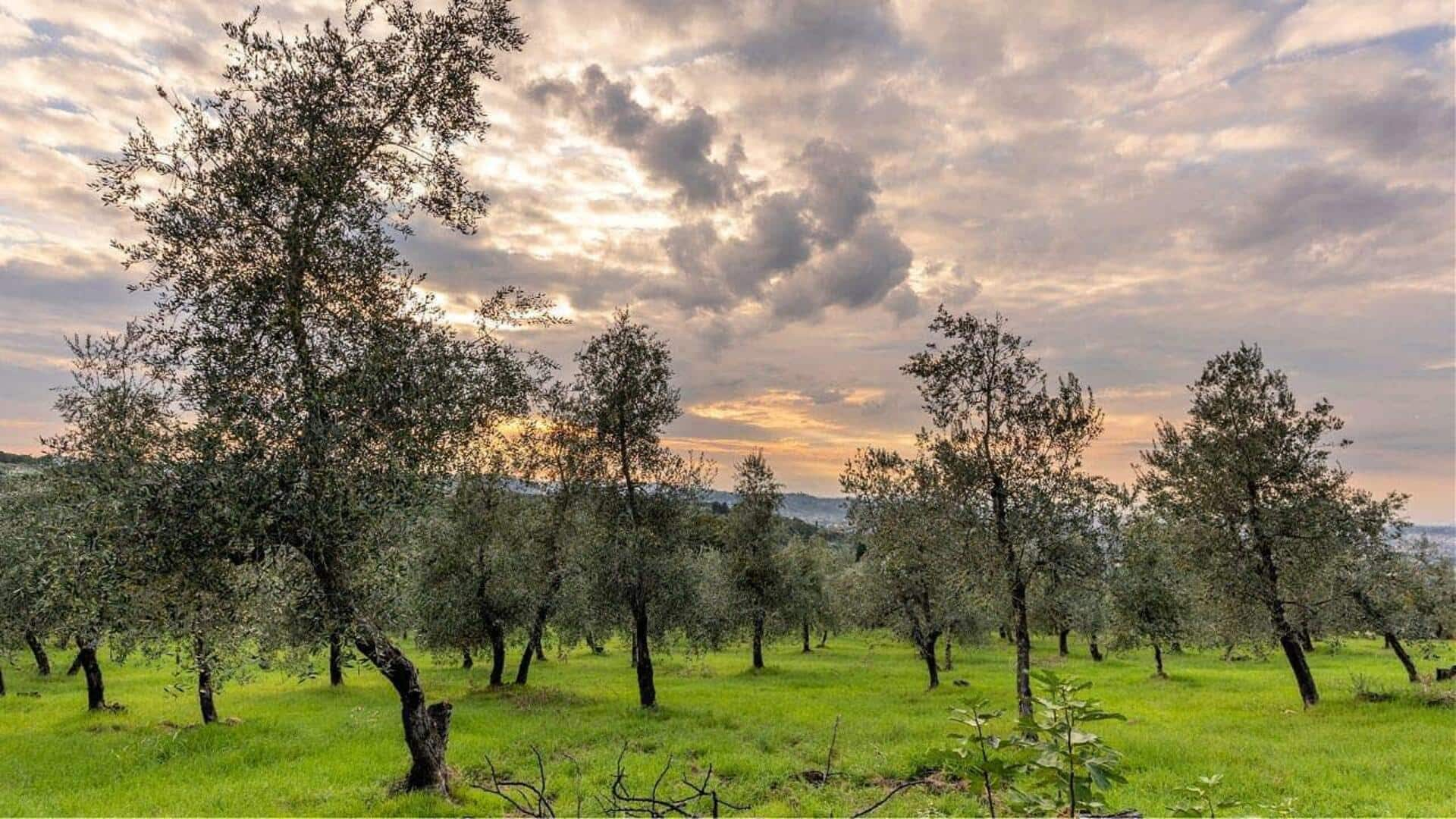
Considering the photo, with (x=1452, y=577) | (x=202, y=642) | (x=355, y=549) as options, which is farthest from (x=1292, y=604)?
(x=202, y=642)

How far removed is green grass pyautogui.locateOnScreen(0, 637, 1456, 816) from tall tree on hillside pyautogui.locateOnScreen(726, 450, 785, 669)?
22.6 feet

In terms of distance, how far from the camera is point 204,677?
2264cm

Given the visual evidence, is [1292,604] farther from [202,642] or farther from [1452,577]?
[202,642]

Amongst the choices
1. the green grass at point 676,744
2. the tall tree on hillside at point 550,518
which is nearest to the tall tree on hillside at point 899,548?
the green grass at point 676,744

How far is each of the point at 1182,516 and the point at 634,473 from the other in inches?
958

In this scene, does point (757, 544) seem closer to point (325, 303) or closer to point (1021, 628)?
point (1021, 628)

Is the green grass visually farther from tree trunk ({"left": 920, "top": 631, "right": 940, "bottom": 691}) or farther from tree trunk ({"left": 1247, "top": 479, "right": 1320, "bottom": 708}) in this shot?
tree trunk ({"left": 1247, "top": 479, "right": 1320, "bottom": 708})

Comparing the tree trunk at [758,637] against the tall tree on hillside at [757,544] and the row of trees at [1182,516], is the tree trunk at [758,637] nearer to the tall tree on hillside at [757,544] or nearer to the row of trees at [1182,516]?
the tall tree on hillside at [757,544]

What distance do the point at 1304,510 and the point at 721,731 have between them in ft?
81.2

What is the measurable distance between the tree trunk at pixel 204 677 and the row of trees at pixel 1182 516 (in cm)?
2197

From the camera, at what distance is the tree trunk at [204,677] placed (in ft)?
44.3

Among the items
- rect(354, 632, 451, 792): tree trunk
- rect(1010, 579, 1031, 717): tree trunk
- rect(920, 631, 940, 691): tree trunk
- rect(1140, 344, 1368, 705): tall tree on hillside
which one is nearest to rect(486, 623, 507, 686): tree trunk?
rect(354, 632, 451, 792): tree trunk

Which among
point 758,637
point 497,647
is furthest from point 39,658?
point 758,637

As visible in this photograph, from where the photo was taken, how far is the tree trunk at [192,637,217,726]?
1350 cm
